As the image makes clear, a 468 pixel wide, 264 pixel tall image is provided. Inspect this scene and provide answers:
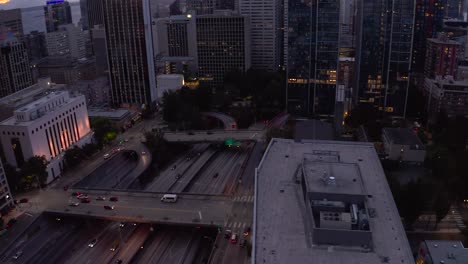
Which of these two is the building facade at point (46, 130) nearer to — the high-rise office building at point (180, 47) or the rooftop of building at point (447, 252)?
the high-rise office building at point (180, 47)

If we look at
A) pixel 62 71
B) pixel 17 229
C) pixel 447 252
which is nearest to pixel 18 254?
pixel 17 229

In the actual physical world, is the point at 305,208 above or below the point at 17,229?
above

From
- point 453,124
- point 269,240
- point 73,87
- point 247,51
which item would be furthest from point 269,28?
point 269,240

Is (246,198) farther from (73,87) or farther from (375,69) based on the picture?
(73,87)

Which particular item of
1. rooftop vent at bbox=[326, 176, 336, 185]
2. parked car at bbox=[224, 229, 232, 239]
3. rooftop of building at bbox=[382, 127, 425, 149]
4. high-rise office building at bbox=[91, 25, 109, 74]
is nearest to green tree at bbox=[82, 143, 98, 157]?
parked car at bbox=[224, 229, 232, 239]

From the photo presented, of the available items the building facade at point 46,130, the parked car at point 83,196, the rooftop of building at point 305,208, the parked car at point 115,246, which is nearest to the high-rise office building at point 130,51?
the building facade at point 46,130

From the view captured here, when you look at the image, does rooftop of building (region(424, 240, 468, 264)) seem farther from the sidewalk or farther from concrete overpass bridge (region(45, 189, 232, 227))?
the sidewalk

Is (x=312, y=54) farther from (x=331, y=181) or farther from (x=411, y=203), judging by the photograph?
(x=331, y=181)

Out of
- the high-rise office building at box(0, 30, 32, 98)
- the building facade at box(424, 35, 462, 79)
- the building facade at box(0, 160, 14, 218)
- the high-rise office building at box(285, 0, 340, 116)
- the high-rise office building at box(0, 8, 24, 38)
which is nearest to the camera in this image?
the building facade at box(0, 160, 14, 218)
